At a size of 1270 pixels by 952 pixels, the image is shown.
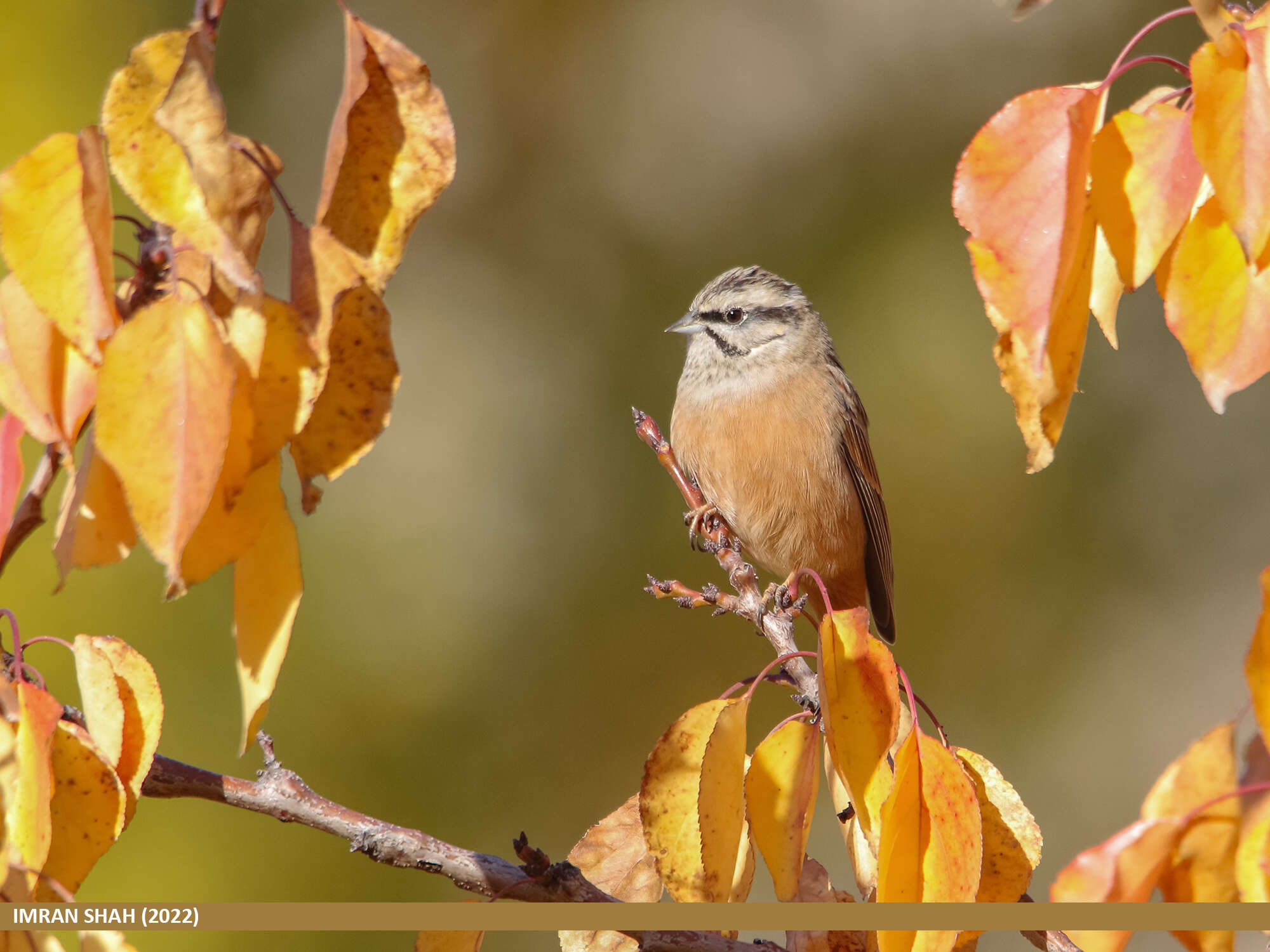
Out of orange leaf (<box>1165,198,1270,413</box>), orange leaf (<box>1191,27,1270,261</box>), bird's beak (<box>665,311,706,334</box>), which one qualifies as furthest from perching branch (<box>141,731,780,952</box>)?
bird's beak (<box>665,311,706,334</box>)

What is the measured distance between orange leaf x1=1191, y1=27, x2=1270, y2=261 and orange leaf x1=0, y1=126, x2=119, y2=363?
953 mm

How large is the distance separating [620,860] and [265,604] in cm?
89

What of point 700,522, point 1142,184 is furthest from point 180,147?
point 700,522

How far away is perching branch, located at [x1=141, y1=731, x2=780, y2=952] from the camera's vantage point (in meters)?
1.63

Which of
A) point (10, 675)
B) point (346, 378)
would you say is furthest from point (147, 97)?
point (10, 675)

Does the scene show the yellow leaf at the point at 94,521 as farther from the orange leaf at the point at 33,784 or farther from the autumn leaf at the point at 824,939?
the autumn leaf at the point at 824,939

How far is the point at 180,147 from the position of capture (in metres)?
1.02

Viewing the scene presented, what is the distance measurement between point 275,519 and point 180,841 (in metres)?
3.17

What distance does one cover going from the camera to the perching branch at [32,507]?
4.21 ft

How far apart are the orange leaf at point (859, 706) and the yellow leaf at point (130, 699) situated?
742 millimetres

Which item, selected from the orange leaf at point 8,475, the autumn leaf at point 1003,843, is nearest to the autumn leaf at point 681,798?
the autumn leaf at point 1003,843

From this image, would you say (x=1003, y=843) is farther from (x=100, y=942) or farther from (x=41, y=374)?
(x=41, y=374)

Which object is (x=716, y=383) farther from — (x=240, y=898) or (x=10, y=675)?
(x=10, y=675)

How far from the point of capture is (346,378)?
1.16 metres
